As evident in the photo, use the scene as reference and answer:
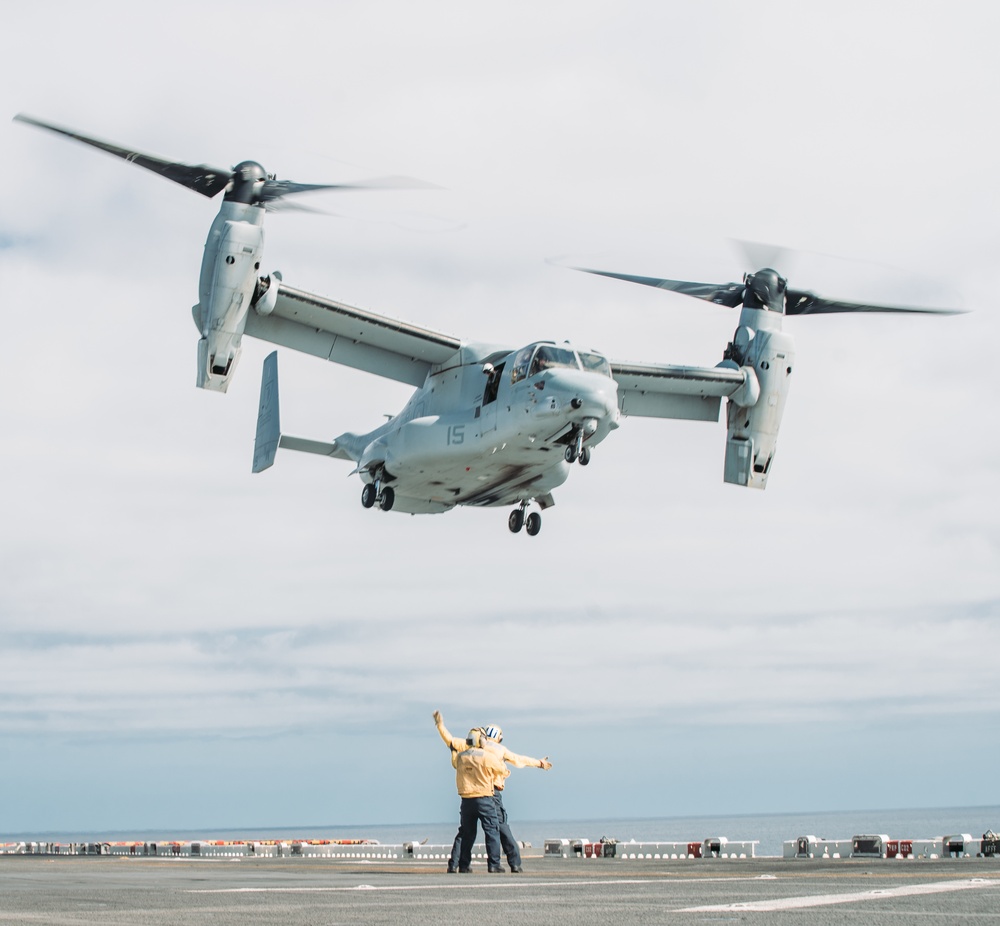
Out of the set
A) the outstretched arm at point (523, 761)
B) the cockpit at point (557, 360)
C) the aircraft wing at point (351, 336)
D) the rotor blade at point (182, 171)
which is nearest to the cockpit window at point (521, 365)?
the cockpit at point (557, 360)

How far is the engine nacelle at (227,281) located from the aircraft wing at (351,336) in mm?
2896

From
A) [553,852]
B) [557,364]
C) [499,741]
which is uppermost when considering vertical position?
[557,364]

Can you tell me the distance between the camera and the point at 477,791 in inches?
508

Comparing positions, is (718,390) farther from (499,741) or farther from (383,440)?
(499,741)

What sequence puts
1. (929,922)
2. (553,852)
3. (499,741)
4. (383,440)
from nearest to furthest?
(929,922)
(499,741)
(553,852)
(383,440)

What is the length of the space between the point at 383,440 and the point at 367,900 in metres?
20.4

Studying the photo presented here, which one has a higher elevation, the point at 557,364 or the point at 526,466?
the point at 557,364

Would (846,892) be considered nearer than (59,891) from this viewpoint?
Yes

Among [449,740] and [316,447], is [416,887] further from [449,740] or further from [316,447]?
[316,447]

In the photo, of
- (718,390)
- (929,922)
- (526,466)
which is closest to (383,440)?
(526,466)

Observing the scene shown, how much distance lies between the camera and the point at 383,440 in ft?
94.6

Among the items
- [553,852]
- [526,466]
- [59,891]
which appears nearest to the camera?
[59,891]

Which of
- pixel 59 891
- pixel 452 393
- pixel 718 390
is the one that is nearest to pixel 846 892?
pixel 59 891

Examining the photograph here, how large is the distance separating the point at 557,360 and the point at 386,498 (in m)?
6.63
